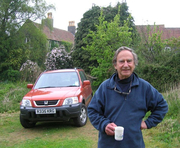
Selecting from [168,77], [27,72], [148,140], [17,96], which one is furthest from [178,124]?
[27,72]

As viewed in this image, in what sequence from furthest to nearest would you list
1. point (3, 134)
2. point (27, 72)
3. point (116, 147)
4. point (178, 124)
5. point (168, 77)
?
point (27, 72)
point (168, 77)
point (3, 134)
point (178, 124)
point (116, 147)

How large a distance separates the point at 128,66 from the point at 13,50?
61.5 ft

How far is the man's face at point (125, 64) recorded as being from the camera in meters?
2.14

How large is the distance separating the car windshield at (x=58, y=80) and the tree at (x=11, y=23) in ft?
43.4

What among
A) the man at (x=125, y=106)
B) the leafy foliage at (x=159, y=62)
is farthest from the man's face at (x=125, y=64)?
the leafy foliage at (x=159, y=62)

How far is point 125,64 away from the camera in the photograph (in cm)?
214

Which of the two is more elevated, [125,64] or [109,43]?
[109,43]

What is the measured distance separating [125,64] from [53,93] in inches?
152

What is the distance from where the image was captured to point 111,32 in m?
11.0

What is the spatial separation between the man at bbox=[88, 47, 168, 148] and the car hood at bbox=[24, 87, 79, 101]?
133 inches

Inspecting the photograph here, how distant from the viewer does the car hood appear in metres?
5.47

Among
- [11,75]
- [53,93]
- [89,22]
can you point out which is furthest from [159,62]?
[11,75]

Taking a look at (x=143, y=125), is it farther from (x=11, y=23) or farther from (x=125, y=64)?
(x=11, y=23)

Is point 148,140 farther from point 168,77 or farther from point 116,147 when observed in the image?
point 168,77
